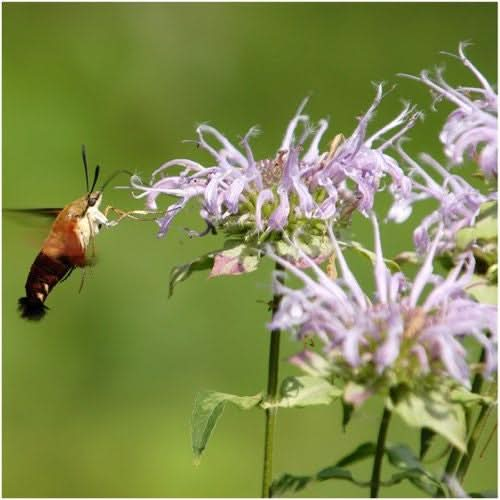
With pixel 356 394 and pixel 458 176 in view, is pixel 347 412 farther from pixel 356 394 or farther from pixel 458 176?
pixel 458 176

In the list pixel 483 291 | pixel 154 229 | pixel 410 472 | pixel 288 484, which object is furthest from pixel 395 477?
pixel 154 229

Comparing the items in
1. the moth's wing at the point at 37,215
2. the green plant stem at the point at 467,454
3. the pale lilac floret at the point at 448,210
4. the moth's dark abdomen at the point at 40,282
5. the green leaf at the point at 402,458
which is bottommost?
the green leaf at the point at 402,458

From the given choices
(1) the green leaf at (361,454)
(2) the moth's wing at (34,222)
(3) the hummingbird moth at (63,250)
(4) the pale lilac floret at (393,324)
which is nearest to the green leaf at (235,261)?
(4) the pale lilac floret at (393,324)

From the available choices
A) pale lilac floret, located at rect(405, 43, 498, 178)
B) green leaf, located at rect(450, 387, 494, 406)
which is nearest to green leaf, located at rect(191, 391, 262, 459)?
green leaf, located at rect(450, 387, 494, 406)

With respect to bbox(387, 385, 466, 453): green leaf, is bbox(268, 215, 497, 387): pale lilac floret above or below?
above

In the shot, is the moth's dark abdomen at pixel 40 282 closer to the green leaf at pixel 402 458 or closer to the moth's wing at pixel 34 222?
the moth's wing at pixel 34 222

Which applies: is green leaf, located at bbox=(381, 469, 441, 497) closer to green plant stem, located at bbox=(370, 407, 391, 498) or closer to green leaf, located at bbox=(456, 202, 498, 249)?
green plant stem, located at bbox=(370, 407, 391, 498)
